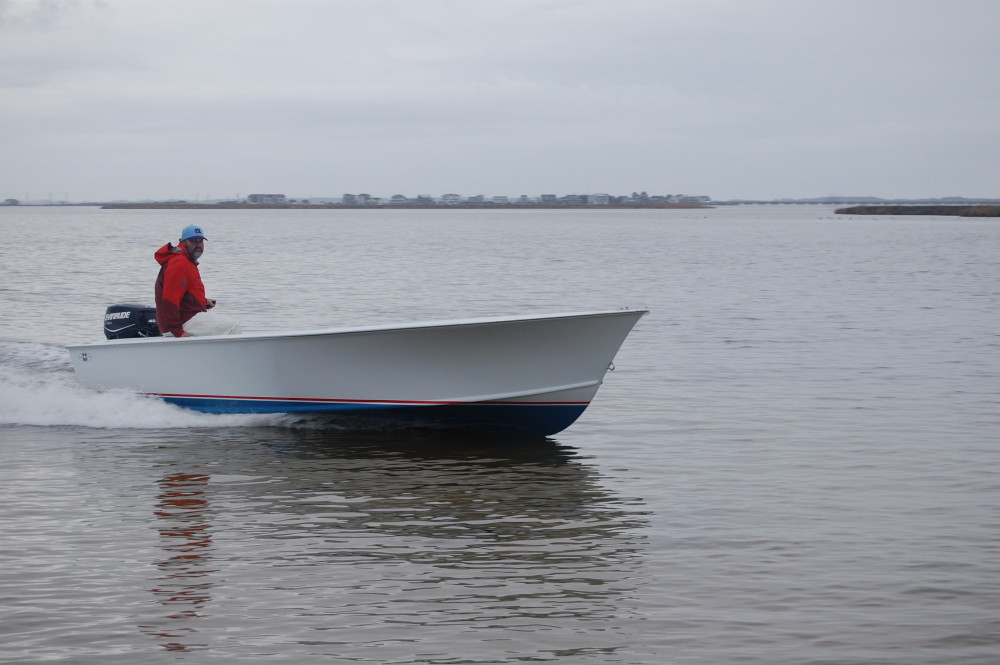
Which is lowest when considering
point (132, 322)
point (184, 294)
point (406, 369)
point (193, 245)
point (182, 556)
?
point (182, 556)

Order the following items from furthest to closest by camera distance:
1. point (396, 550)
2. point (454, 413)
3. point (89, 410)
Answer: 1. point (89, 410)
2. point (454, 413)
3. point (396, 550)

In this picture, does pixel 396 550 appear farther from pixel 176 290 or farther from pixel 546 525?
A: pixel 176 290

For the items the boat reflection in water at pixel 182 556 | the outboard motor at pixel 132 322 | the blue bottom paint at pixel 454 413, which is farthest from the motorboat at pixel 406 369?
the boat reflection in water at pixel 182 556

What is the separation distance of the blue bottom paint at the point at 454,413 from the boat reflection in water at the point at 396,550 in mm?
338

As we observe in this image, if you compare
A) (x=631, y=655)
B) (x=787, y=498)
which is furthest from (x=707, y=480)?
(x=631, y=655)

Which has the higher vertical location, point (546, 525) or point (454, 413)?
point (454, 413)

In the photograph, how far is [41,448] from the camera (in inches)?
408

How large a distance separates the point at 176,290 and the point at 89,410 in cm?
180

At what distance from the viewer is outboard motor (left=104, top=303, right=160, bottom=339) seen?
11.5 m

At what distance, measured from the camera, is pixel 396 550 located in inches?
279

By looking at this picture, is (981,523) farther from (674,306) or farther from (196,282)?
A: (674,306)

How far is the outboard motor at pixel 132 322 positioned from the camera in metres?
11.5

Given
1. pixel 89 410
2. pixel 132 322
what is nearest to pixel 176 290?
pixel 132 322

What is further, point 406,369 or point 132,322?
point 132,322
